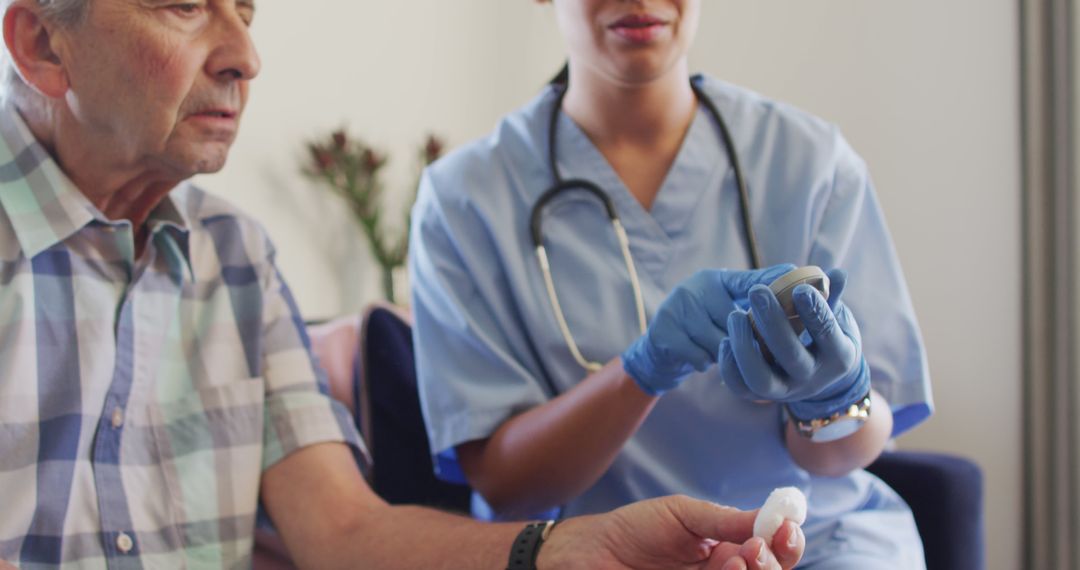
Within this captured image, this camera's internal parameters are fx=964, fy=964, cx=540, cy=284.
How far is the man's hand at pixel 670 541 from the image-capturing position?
66 cm

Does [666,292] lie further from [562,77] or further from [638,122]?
[562,77]

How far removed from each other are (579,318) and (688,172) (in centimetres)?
21

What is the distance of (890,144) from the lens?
1.86 m

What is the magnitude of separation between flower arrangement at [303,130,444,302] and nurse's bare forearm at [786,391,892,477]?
1448 millimetres

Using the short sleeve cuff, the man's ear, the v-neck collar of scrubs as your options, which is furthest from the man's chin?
the v-neck collar of scrubs

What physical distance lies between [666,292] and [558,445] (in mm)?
205

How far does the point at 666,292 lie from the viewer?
1.03 m

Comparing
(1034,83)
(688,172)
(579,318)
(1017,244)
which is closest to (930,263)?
(1017,244)

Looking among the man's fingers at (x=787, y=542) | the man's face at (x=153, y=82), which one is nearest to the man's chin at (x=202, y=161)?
the man's face at (x=153, y=82)

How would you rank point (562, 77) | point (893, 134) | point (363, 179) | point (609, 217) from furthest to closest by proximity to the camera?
point (363, 179)
point (893, 134)
point (562, 77)
point (609, 217)

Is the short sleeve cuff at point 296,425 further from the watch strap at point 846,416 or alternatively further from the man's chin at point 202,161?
the watch strap at point 846,416

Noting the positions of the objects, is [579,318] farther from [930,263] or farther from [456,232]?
[930,263]

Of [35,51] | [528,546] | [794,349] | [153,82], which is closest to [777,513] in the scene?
[794,349]

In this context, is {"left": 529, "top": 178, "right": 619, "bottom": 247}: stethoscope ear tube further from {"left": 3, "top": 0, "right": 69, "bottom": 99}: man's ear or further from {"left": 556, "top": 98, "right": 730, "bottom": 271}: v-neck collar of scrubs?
{"left": 3, "top": 0, "right": 69, "bottom": 99}: man's ear
